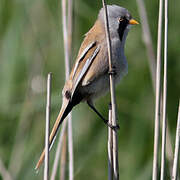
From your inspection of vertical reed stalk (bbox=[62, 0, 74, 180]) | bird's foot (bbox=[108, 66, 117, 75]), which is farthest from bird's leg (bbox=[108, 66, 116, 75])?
vertical reed stalk (bbox=[62, 0, 74, 180])

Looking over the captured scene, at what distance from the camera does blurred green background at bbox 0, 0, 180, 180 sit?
415 cm

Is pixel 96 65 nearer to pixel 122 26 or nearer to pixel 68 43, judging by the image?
pixel 122 26

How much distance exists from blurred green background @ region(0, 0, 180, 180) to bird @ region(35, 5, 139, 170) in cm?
81

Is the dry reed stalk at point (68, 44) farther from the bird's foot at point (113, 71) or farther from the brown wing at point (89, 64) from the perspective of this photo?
the bird's foot at point (113, 71)

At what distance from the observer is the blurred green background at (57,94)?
4.15m

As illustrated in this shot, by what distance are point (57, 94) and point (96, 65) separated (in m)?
1.21

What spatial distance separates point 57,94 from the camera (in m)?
4.24

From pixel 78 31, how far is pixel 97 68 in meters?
1.74

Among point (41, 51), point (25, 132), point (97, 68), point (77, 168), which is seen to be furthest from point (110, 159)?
point (41, 51)

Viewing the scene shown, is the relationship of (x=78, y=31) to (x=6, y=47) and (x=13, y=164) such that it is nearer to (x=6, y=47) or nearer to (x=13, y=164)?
(x=6, y=47)

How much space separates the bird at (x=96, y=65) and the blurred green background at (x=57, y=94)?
81cm

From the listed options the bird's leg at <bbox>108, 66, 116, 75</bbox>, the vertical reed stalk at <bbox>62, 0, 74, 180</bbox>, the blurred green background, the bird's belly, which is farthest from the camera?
the blurred green background

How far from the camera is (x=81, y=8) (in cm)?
461

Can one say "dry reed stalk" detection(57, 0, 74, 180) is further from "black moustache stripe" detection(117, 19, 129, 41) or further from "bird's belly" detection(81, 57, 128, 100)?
"black moustache stripe" detection(117, 19, 129, 41)
